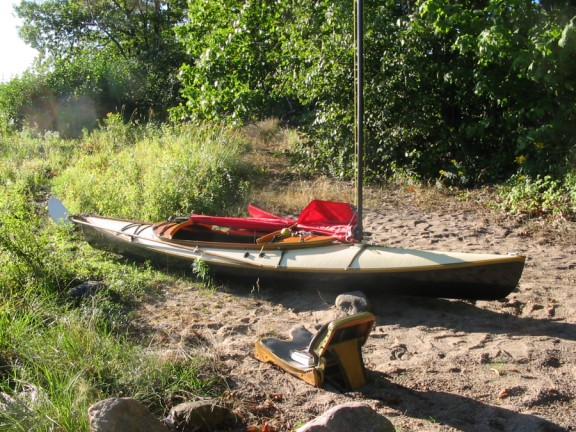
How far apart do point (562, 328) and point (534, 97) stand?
599 cm

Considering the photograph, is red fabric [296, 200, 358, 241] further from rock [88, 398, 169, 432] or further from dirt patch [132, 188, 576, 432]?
rock [88, 398, 169, 432]

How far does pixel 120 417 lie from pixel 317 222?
3938 mm

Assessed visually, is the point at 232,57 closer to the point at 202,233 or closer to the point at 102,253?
the point at 102,253

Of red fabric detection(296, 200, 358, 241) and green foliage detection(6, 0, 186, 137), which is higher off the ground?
green foliage detection(6, 0, 186, 137)

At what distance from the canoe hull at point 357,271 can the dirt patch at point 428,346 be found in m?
0.17

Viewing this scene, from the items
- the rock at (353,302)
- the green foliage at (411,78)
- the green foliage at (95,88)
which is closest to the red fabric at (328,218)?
the rock at (353,302)

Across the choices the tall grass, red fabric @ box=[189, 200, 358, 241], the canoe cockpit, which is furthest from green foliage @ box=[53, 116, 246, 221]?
red fabric @ box=[189, 200, 358, 241]

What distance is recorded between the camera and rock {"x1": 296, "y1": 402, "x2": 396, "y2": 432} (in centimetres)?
316

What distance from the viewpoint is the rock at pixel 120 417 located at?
10.5 ft

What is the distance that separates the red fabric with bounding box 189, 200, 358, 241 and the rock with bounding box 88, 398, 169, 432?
346 cm

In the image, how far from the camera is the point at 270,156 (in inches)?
576

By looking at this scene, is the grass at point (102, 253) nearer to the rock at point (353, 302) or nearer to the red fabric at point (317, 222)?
the red fabric at point (317, 222)

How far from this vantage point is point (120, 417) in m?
3.23

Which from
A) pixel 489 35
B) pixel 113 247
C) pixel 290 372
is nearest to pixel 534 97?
pixel 489 35
